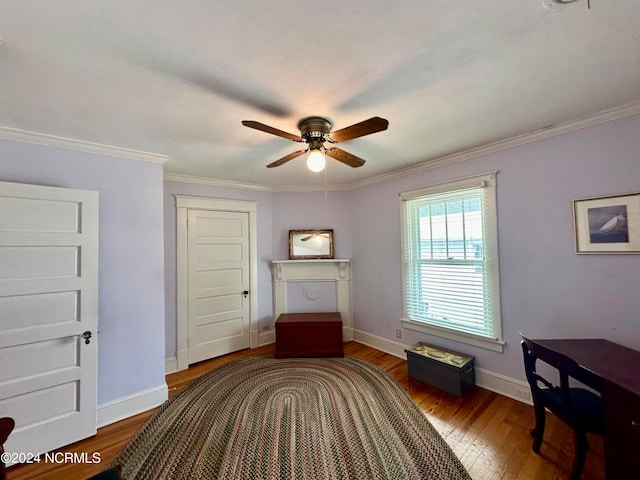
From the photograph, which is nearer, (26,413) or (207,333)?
(26,413)

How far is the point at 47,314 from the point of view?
1.87 m

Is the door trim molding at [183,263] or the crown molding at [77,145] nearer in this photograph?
the crown molding at [77,145]

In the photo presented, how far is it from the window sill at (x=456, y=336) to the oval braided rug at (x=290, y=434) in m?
0.76

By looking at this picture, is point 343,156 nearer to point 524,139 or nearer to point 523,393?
point 524,139

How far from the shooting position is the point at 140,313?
2361mm

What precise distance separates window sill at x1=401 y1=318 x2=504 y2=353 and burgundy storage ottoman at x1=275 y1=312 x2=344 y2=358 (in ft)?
2.98

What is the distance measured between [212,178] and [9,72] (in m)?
2.06

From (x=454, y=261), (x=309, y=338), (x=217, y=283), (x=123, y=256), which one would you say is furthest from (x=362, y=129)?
(x=217, y=283)

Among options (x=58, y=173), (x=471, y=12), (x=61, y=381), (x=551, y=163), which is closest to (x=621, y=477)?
(x=551, y=163)

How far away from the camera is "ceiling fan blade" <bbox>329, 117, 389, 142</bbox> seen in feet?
4.64

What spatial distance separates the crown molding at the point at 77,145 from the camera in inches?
74.0

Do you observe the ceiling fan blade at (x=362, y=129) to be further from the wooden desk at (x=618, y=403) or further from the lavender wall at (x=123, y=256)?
the lavender wall at (x=123, y=256)

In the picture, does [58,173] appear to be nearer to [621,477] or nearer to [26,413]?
[26,413]

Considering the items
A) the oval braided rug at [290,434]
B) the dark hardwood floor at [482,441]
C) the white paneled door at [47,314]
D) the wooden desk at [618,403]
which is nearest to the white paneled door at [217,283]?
the oval braided rug at [290,434]
